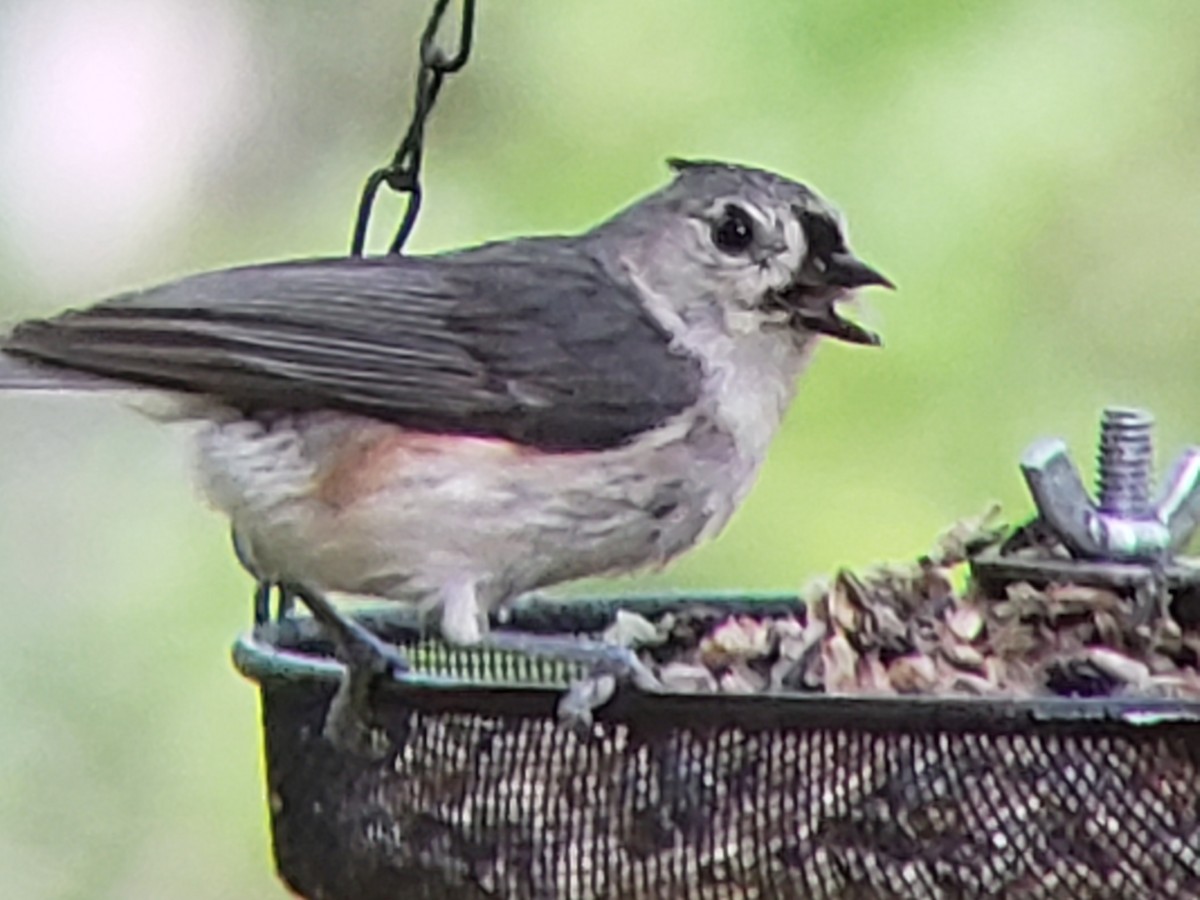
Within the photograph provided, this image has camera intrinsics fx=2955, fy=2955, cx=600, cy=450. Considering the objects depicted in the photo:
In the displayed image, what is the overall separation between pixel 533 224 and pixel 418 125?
959 millimetres

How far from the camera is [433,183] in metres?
3.20

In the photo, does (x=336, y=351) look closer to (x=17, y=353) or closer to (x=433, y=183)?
(x=17, y=353)

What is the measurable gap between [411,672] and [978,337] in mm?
1176

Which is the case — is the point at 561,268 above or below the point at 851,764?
above

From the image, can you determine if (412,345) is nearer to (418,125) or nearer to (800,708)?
(418,125)

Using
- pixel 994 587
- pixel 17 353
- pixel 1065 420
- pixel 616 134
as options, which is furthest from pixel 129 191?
pixel 994 587

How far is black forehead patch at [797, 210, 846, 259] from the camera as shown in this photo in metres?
2.16

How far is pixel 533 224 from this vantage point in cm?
312

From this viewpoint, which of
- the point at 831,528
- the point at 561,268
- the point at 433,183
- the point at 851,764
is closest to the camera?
the point at 851,764

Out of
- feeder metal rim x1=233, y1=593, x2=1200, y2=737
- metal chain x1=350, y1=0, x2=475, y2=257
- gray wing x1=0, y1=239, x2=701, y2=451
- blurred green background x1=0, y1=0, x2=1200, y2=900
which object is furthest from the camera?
blurred green background x1=0, y1=0, x2=1200, y2=900

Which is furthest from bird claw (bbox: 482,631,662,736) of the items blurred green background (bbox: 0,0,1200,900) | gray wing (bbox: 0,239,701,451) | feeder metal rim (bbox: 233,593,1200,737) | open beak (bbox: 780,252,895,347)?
blurred green background (bbox: 0,0,1200,900)

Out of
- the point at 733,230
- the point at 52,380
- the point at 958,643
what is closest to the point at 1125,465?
the point at 958,643

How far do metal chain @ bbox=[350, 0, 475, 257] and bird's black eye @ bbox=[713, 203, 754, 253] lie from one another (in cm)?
23

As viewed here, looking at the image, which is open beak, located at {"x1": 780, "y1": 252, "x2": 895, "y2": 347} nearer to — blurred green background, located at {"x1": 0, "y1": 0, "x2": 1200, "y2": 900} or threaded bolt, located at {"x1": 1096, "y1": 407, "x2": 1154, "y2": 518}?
threaded bolt, located at {"x1": 1096, "y1": 407, "x2": 1154, "y2": 518}
